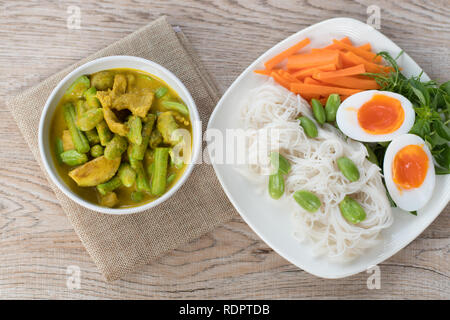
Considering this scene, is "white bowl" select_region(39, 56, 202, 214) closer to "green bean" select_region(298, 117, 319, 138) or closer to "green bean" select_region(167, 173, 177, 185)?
"green bean" select_region(167, 173, 177, 185)

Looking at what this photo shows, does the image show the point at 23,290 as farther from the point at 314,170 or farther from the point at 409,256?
the point at 409,256

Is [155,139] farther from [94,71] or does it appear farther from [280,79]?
[280,79]

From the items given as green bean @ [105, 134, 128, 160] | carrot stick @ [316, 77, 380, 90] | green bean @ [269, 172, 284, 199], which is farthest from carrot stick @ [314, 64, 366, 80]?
green bean @ [105, 134, 128, 160]

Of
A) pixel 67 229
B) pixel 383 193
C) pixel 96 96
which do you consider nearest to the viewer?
pixel 96 96

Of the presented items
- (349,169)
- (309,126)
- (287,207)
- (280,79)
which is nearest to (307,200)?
(287,207)

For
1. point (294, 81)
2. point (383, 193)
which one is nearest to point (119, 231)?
point (294, 81)

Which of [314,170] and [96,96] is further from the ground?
[96,96]
